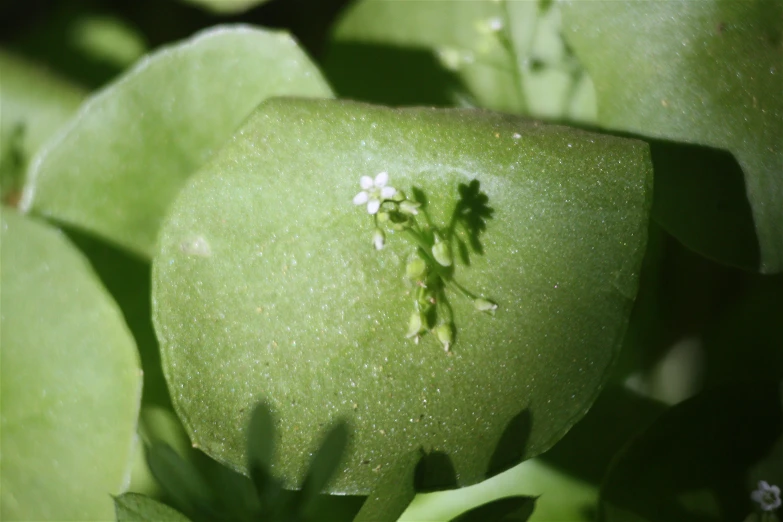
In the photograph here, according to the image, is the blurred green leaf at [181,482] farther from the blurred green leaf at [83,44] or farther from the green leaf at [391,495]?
the blurred green leaf at [83,44]

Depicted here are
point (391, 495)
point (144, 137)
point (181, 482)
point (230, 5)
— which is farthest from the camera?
point (230, 5)

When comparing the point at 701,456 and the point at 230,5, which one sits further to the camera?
the point at 230,5

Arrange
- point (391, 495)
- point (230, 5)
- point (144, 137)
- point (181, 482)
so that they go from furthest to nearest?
point (230, 5) < point (144, 137) < point (181, 482) < point (391, 495)

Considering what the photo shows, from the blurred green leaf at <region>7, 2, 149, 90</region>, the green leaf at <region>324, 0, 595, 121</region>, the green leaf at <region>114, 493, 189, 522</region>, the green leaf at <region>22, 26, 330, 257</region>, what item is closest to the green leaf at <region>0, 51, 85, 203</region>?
the blurred green leaf at <region>7, 2, 149, 90</region>

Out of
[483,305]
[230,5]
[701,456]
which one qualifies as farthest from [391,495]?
[230,5]

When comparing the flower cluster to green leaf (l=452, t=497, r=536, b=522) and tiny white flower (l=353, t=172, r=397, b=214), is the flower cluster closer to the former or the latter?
tiny white flower (l=353, t=172, r=397, b=214)

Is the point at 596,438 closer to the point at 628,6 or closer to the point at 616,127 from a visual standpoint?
the point at 616,127

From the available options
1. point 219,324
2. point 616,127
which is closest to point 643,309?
point 616,127

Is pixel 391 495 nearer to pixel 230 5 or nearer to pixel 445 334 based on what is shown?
pixel 445 334
